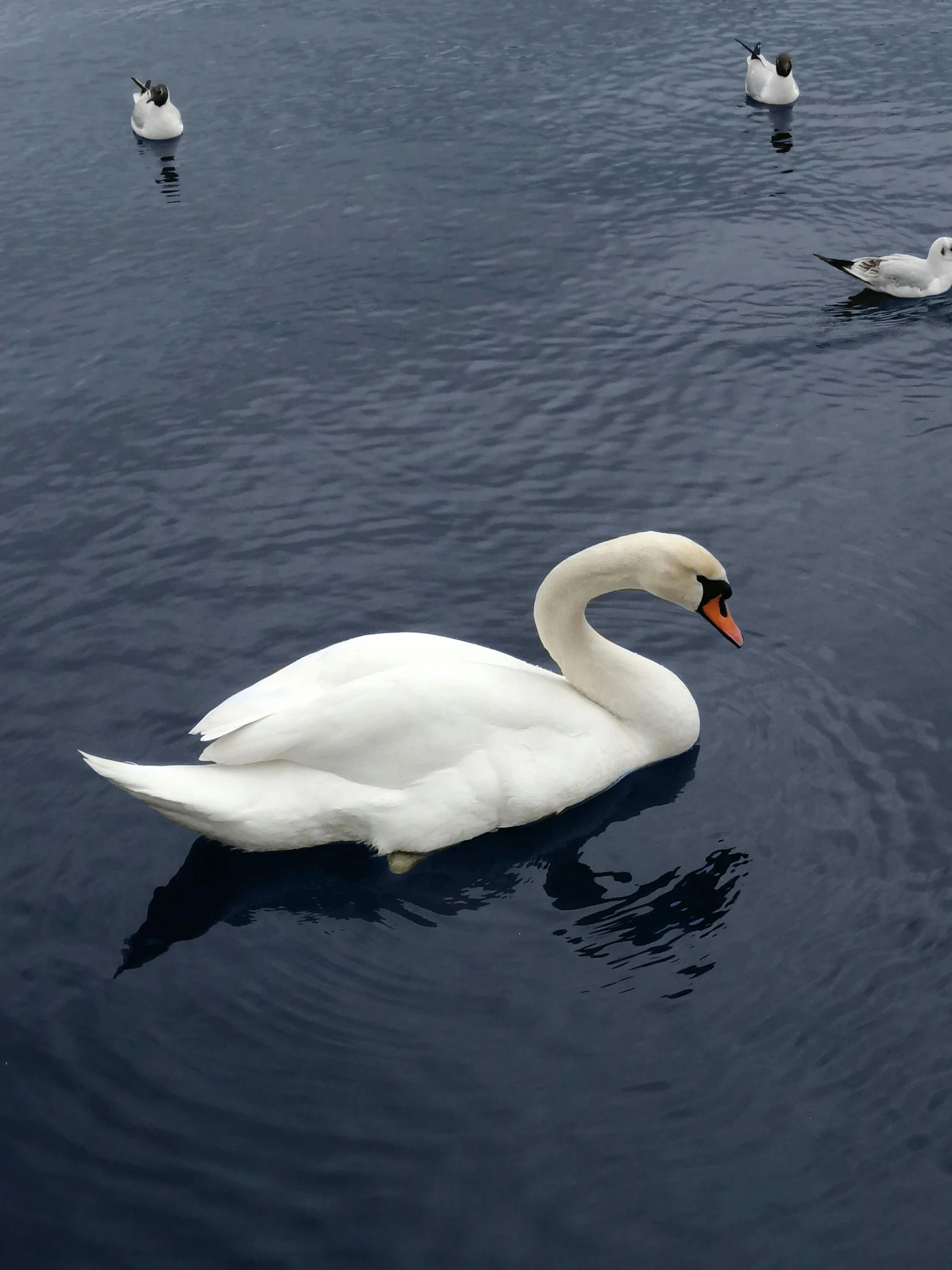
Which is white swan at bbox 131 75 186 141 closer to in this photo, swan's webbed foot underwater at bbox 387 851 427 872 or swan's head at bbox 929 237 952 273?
swan's head at bbox 929 237 952 273

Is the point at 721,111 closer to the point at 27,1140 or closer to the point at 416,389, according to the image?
the point at 416,389

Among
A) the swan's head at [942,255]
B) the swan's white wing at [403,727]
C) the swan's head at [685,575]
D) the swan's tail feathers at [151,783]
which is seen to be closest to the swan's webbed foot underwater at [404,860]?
the swan's white wing at [403,727]

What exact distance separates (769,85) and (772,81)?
8 cm

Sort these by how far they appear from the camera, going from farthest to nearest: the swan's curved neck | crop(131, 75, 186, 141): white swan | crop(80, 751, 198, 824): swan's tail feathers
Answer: crop(131, 75, 186, 141): white swan
the swan's curved neck
crop(80, 751, 198, 824): swan's tail feathers

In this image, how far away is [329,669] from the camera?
33.8 feet

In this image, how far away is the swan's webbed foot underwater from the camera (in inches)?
400

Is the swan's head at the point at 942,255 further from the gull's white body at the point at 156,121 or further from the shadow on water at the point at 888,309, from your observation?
the gull's white body at the point at 156,121

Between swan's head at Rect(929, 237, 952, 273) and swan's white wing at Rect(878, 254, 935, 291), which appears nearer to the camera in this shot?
swan's white wing at Rect(878, 254, 935, 291)

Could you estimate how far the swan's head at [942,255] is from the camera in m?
18.0

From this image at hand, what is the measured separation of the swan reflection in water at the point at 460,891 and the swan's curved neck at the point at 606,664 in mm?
856

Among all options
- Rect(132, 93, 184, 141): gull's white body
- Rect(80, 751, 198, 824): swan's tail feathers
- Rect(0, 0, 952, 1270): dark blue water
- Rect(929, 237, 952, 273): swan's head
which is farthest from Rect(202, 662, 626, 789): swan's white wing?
Rect(132, 93, 184, 141): gull's white body

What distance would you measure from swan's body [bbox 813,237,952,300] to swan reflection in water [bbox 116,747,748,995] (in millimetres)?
10096

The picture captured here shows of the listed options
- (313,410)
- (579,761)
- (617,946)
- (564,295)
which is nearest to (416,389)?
(313,410)

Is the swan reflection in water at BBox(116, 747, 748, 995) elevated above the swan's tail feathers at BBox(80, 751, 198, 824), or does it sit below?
below
